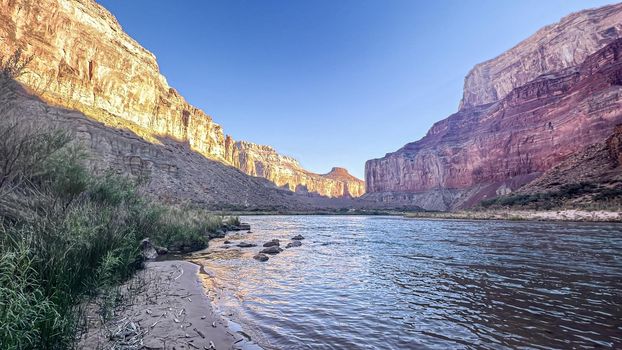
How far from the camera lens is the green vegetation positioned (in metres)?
3.46

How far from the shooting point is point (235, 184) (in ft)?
384

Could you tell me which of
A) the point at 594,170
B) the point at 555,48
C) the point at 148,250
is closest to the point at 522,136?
the point at 594,170

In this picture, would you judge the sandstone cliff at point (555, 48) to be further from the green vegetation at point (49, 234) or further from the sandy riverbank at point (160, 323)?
the green vegetation at point (49, 234)

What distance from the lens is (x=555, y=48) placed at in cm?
14512

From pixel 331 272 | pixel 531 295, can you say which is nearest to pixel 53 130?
pixel 331 272

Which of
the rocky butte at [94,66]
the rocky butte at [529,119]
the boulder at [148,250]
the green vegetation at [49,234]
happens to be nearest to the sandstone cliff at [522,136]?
the rocky butte at [529,119]

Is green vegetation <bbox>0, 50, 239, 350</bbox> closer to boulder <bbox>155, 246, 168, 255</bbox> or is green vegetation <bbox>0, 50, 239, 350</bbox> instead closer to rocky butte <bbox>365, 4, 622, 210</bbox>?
boulder <bbox>155, 246, 168, 255</bbox>

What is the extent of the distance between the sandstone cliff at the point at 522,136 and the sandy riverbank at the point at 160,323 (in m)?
97.6

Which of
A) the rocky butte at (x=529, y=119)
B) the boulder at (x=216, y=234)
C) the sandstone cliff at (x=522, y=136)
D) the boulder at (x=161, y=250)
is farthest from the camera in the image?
the rocky butte at (x=529, y=119)

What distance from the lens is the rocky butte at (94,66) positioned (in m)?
67.8

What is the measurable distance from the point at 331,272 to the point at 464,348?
7.11 metres

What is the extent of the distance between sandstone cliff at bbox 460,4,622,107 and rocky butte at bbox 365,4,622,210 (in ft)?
1.40

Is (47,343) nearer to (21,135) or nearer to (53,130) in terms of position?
(21,135)

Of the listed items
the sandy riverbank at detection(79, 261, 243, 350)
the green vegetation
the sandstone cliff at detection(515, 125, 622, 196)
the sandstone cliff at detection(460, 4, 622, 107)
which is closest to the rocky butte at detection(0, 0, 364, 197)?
the green vegetation
